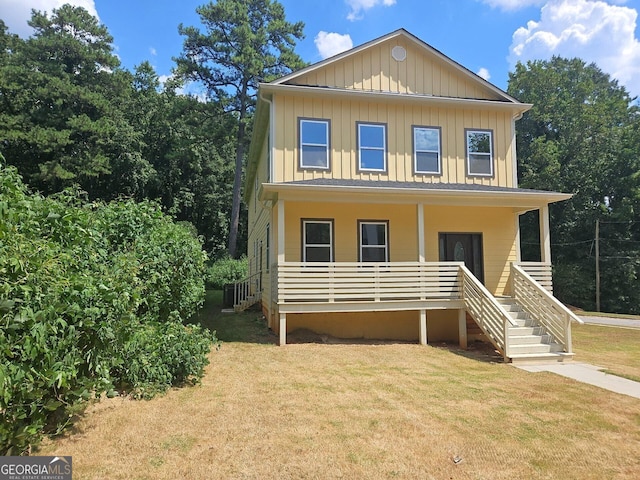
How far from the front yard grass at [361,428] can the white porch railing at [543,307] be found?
1.92m

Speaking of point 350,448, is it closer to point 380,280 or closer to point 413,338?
point 380,280

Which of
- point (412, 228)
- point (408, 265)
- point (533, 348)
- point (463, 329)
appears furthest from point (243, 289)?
point (533, 348)

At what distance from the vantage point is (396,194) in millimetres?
10781

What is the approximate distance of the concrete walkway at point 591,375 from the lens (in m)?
6.95

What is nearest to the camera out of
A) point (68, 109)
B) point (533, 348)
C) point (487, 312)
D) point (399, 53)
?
point (533, 348)

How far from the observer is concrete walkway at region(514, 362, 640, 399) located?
695 cm

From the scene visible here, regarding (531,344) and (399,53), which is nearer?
(531,344)

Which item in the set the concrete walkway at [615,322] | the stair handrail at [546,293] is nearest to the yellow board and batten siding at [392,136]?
the stair handrail at [546,293]

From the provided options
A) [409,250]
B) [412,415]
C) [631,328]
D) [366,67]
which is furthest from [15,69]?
[631,328]

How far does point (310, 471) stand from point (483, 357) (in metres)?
6.83

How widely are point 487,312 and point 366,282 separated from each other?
2912 mm

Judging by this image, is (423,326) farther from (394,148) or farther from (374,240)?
(394,148)

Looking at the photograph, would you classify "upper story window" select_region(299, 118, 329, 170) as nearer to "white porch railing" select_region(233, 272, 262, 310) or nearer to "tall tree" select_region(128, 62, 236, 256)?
"white porch railing" select_region(233, 272, 262, 310)

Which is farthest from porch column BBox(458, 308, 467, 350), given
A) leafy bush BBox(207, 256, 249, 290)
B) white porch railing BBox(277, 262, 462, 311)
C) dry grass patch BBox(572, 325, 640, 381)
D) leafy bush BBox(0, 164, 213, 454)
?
Result: leafy bush BBox(207, 256, 249, 290)
